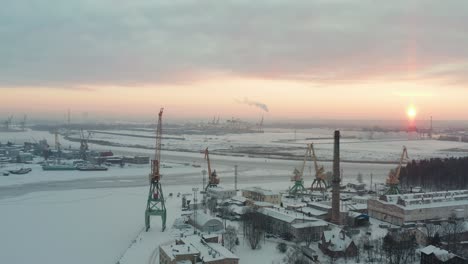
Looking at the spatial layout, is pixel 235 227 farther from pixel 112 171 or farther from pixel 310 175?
pixel 112 171

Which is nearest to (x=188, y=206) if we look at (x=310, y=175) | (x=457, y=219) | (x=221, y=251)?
(x=221, y=251)

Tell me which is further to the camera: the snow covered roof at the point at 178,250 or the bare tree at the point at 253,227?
the bare tree at the point at 253,227

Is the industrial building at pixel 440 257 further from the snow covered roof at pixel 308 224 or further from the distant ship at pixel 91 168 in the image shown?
the distant ship at pixel 91 168

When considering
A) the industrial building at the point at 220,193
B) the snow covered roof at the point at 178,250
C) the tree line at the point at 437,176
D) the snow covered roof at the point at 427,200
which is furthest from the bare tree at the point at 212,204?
the tree line at the point at 437,176

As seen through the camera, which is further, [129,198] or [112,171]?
[112,171]

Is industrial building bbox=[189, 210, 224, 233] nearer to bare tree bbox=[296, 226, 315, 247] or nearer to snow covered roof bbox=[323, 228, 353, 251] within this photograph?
bare tree bbox=[296, 226, 315, 247]

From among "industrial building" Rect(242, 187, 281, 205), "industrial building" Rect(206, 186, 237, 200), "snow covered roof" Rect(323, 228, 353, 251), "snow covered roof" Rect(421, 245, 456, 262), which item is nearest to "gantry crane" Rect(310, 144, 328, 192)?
"industrial building" Rect(242, 187, 281, 205)

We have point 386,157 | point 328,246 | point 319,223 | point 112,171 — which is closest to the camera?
point 328,246
